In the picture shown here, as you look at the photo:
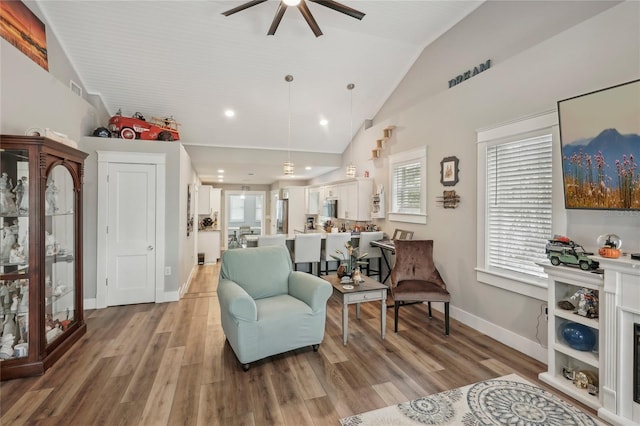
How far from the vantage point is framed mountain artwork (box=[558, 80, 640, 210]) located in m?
2.03

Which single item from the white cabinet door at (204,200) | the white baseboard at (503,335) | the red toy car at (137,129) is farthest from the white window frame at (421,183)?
the white cabinet door at (204,200)

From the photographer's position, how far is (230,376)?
2463 mm

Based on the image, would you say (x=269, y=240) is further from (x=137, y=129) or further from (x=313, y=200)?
(x=313, y=200)

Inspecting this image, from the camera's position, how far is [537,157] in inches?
113

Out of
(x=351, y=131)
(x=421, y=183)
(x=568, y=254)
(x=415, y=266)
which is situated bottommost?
(x=415, y=266)

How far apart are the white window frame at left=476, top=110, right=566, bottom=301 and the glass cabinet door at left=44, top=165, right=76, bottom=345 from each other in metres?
4.28

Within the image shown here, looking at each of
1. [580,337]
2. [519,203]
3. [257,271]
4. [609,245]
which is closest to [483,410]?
[580,337]

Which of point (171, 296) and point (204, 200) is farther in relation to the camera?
point (204, 200)

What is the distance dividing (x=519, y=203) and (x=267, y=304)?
2.69 meters

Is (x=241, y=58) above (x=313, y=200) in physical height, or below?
above

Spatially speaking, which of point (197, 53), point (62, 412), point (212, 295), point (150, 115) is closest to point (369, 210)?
point (212, 295)

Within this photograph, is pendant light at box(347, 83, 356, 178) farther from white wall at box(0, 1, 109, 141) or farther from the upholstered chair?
white wall at box(0, 1, 109, 141)

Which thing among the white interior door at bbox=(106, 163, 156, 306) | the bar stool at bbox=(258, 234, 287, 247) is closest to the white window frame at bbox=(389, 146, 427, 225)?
the bar stool at bbox=(258, 234, 287, 247)

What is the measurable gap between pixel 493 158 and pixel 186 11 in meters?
3.91
